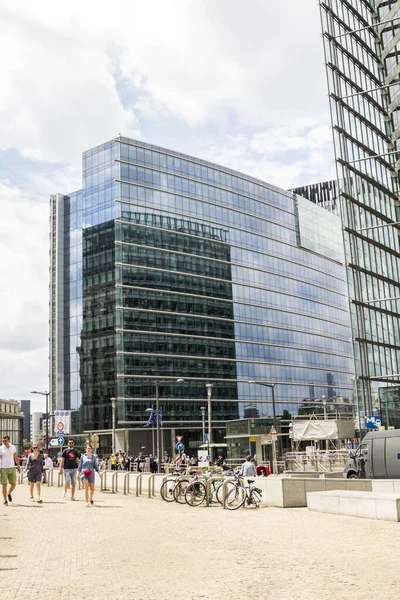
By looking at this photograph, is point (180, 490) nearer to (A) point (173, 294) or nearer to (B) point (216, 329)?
(A) point (173, 294)

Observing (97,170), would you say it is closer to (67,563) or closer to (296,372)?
(296,372)

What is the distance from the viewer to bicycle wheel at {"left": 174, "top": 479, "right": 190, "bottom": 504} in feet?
68.0

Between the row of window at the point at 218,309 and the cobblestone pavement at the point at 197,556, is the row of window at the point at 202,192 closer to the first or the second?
the row of window at the point at 218,309

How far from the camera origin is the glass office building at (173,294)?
→ 83.2 meters

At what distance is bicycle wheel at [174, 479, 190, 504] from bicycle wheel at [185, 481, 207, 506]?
14.3 inches

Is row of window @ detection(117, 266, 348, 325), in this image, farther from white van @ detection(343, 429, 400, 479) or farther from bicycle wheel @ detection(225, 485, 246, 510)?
bicycle wheel @ detection(225, 485, 246, 510)

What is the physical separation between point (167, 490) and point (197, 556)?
486 inches

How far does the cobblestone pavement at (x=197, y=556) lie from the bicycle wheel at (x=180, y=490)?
12.8ft

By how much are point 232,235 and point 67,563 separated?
288 feet

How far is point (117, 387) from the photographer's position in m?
80.6

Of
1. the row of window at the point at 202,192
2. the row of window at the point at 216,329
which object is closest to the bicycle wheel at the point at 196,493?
the row of window at the point at 216,329

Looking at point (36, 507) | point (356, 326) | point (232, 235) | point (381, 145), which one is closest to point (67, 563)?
point (36, 507)

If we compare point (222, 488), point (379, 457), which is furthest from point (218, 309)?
point (222, 488)

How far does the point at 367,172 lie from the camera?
52.4m
